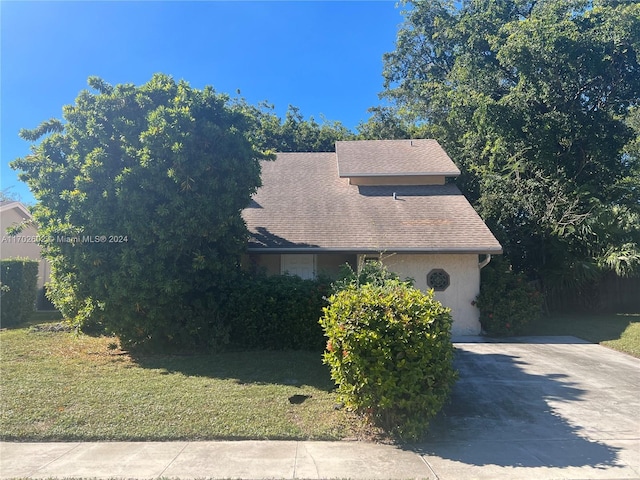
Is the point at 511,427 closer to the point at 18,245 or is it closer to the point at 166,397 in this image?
the point at 166,397

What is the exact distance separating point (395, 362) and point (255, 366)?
3.78 metres

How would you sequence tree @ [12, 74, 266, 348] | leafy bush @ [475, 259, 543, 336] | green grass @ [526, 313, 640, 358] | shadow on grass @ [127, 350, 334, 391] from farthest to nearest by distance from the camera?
leafy bush @ [475, 259, 543, 336] < green grass @ [526, 313, 640, 358] < tree @ [12, 74, 266, 348] < shadow on grass @ [127, 350, 334, 391]

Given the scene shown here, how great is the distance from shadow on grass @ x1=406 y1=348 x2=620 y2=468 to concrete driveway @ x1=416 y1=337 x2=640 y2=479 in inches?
0.4

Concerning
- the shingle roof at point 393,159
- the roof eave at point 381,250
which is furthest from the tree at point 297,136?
the roof eave at point 381,250

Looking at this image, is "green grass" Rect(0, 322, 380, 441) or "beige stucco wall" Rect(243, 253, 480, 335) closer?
"green grass" Rect(0, 322, 380, 441)

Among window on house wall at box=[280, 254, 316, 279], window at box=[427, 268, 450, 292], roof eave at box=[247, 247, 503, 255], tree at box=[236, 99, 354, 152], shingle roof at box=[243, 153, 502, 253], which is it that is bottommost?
window at box=[427, 268, 450, 292]

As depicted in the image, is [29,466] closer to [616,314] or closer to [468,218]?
[468,218]

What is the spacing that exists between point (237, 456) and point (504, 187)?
576 inches

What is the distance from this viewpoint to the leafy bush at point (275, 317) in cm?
923

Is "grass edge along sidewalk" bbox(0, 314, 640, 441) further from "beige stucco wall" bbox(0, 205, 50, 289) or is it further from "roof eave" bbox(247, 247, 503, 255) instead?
"beige stucco wall" bbox(0, 205, 50, 289)

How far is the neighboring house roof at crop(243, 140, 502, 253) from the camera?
38.3 ft

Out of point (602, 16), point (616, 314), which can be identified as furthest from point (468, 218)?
point (602, 16)

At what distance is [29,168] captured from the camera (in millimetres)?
8789

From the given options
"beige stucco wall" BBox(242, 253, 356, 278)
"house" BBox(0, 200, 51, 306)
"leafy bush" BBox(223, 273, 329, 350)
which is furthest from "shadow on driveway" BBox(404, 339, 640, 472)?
"house" BBox(0, 200, 51, 306)
